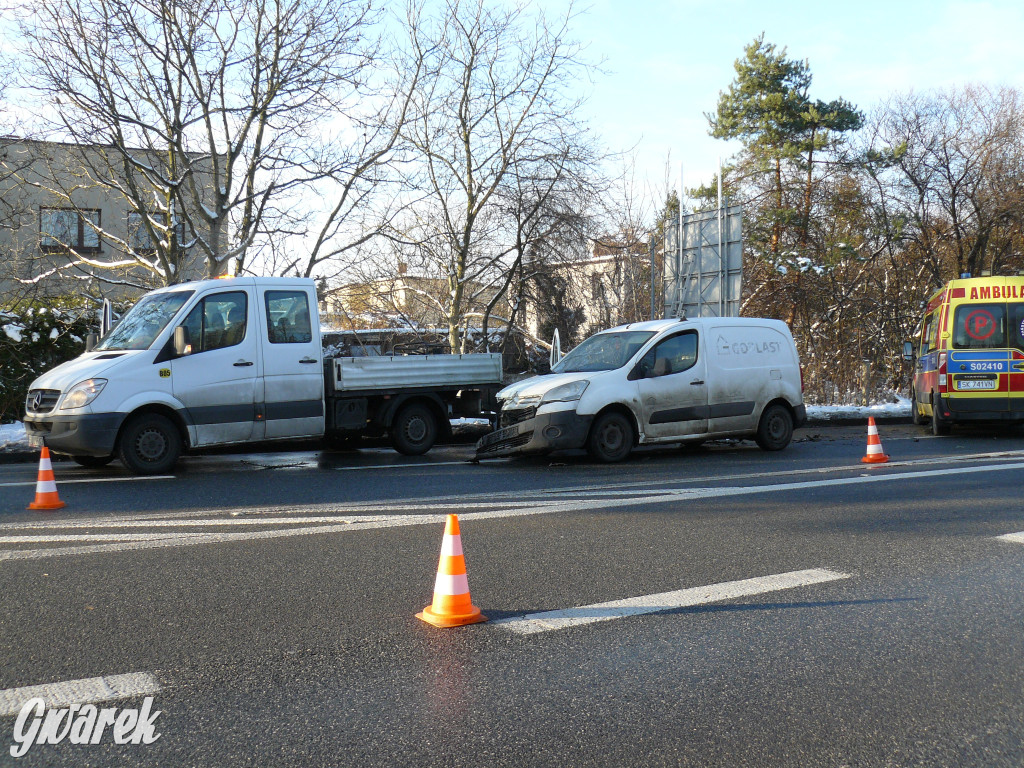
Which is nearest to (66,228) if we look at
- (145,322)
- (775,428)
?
(145,322)

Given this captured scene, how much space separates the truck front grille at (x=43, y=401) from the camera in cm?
1024

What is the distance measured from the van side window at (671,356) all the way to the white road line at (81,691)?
8605 mm

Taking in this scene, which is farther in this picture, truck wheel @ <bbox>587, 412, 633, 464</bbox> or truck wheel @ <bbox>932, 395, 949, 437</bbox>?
truck wheel @ <bbox>932, 395, 949, 437</bbox>

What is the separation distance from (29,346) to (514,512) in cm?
1108

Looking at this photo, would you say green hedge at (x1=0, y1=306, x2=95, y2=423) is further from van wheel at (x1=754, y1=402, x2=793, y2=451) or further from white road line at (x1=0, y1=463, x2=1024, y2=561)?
van wheel at (x1=754, y1=402, x2=793, y2=451)

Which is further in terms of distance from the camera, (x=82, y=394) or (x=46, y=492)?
(x=82, y=394)

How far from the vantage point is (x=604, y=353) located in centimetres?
1214

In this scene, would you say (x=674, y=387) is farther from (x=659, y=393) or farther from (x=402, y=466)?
(x=402, y=466)

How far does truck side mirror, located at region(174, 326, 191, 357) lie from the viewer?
34.9 ft

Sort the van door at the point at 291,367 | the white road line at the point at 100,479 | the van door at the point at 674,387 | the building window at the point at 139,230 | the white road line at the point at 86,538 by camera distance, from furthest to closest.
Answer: the building window at the point at 139,230, the van door at the point at 674,387, the van door at the point at 291,367, the white road line at the point at 100,479, the white road line at the point at 86,538

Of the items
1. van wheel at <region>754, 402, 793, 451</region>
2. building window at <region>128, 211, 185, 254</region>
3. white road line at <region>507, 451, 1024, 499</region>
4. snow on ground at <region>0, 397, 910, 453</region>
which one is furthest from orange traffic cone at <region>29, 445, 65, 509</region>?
building window at <region>128, 211, 185, 254</region>

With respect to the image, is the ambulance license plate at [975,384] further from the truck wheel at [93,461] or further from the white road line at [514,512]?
the truck wheel at [93,461]

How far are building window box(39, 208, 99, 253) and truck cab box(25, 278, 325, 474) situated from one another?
8117 mm

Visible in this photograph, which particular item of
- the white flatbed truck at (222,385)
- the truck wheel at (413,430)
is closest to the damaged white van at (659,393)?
the truck wheel at (413,430)
